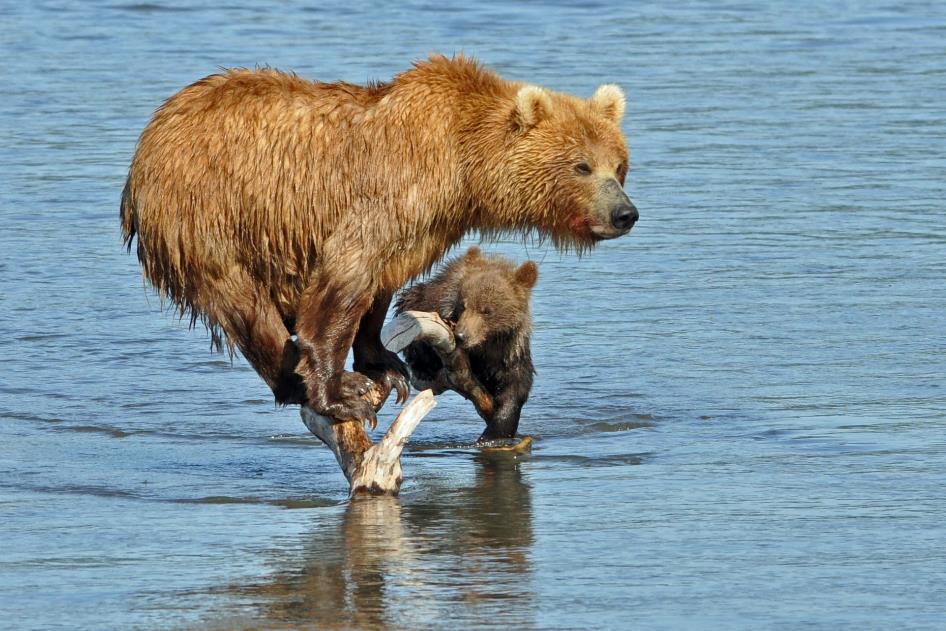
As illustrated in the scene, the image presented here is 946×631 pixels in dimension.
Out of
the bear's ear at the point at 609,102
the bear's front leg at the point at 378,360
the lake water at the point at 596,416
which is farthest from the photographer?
the bear's front leg at the point at 378,360

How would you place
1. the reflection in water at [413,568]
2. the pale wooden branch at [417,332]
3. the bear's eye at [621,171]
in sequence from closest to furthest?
the reflection in water at [413,568] → the bear's eye at [621,171] → the pale wooden branch at [417,332]

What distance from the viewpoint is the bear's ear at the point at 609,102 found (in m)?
8.43

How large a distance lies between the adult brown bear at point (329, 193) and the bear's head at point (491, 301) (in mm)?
1511

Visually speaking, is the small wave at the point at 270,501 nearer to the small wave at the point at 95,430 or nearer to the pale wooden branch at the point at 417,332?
the pale wooden branch at the point at 417,332

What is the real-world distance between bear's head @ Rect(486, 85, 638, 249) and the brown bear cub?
1.56 m

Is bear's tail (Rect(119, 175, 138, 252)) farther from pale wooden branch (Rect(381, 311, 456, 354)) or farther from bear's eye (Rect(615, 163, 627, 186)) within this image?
bear's eye (Rect(615, 163, 627, 186))

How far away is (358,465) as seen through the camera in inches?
320

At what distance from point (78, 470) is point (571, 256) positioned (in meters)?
5.79

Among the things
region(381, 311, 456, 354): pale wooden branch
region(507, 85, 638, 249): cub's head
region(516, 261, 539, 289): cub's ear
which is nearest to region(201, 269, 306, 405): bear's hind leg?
region(381, 311, 456, 354): pale wooden branch

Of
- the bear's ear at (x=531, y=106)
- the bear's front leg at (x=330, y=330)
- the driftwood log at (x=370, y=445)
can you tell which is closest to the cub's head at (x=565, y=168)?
the bear's ear at (x=531, y=106)

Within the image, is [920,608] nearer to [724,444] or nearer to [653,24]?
[724,444]

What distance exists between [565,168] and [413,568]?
6.86 ft

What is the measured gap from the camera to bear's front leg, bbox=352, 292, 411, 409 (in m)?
8.64

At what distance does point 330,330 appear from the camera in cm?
796
